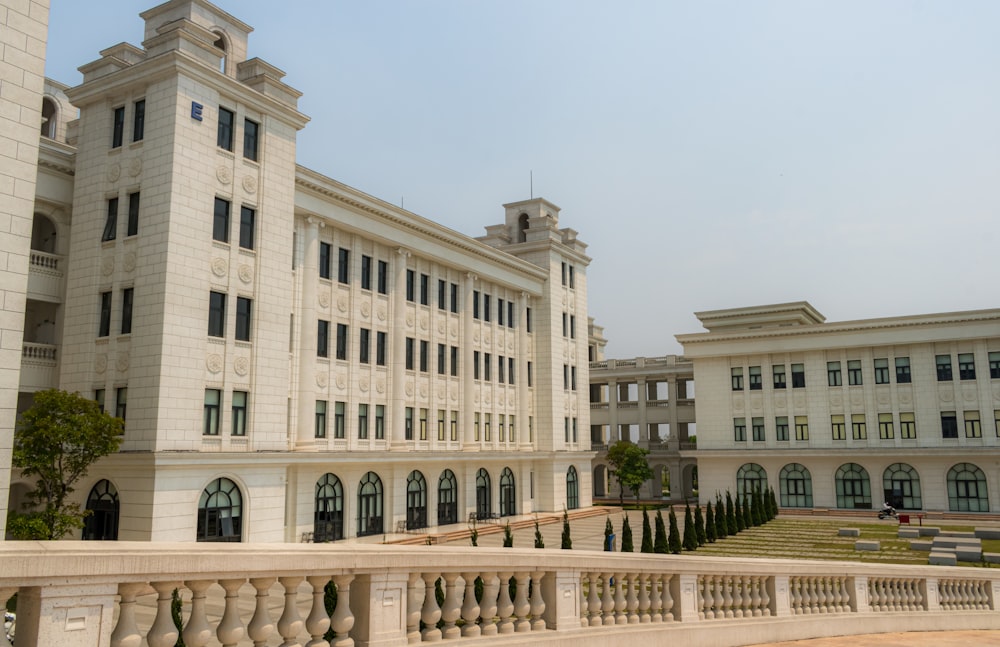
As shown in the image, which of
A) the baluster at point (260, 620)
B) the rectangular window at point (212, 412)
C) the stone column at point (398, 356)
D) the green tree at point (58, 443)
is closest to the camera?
the baluster at point (260, 620)

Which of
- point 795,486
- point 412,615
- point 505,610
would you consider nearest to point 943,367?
point 795,486

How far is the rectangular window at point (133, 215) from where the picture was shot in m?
27.3

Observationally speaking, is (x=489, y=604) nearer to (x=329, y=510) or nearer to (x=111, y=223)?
(x=111, y=223)

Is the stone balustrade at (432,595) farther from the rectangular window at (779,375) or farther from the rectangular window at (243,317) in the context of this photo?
the rectangular window at (779,375)

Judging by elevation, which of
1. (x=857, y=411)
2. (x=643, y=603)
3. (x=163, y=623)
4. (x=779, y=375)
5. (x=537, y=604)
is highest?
(x=779, y=375)

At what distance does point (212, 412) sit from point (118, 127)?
1165cm

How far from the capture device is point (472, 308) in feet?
150

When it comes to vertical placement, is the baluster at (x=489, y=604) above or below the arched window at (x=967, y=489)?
above

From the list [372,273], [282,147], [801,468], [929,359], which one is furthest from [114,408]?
[929,359]

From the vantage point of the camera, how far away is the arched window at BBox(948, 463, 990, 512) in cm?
4972

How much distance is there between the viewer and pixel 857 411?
54.0 metres

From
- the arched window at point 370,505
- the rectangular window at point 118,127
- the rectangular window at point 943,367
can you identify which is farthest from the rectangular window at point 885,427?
the rectangular window at point 118,127

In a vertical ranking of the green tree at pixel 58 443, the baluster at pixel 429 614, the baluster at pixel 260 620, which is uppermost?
the green tree at pixel 58 443

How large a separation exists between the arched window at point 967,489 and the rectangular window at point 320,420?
4221 cm
